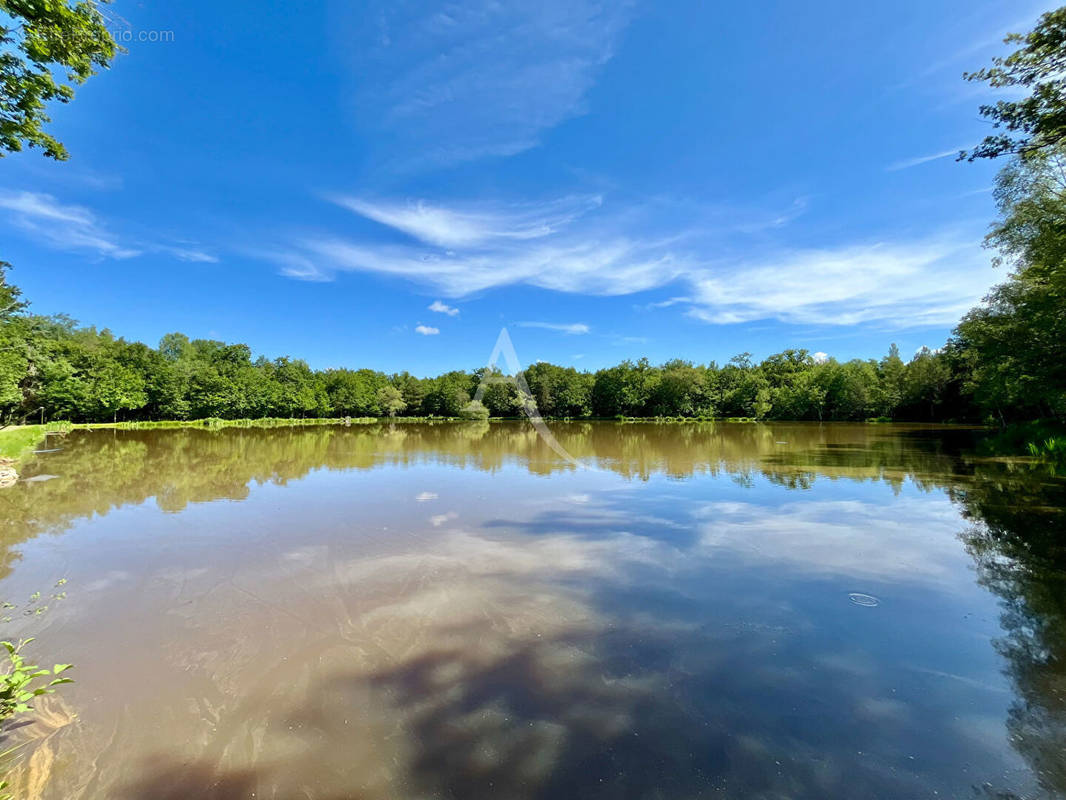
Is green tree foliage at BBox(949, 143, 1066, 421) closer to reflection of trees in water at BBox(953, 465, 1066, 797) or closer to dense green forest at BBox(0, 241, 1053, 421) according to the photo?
dense green forest at BBox(0, 241, 1053, 421)

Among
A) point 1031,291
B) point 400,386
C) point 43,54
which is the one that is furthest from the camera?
point 400,386

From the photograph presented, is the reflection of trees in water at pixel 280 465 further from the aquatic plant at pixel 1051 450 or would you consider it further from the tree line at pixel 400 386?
the tree line at pixel 400 386

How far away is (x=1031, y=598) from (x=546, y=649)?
6.54 meters

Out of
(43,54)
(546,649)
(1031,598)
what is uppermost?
(43,54)

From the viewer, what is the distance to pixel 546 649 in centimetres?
461

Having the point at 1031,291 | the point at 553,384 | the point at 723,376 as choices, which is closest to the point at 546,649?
the point at 1031,291

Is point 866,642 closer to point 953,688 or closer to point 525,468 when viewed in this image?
point 953,688

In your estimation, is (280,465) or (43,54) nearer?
(43,54)

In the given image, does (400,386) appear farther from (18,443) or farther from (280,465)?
(280,465)

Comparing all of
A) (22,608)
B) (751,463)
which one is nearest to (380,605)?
(22,608)

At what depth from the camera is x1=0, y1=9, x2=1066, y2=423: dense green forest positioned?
14.9 meters

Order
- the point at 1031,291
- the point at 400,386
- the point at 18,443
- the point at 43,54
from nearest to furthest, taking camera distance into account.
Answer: the point at 43,54, the point at 1031,291, the point at 18,443, the point at 400,386

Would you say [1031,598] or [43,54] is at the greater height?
[43,54]

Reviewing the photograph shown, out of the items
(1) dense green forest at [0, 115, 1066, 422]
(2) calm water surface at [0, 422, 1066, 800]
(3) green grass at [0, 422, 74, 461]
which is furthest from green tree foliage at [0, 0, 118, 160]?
(3) green grass at [0, 422, 74, 461]
